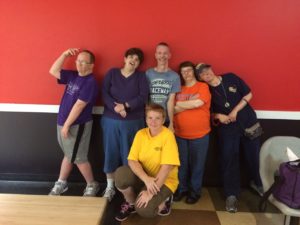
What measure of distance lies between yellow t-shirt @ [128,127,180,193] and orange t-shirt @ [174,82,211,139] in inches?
13.8

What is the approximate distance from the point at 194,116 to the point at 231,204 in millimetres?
795

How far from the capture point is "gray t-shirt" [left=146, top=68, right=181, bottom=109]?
2.38 meters

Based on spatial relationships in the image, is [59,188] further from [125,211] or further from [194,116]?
[194,116]

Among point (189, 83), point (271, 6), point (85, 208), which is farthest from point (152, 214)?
point (271, 6)

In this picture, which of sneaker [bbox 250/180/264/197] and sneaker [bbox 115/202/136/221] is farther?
sneaker [bbox 250/180/264/197]

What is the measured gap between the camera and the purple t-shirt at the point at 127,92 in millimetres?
2324

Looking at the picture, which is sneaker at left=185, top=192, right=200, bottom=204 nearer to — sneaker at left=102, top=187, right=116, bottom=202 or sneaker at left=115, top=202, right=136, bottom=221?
sneaker at left=115, top=202, right=136, bottom=221

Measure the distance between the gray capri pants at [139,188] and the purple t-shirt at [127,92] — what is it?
482 millimetres

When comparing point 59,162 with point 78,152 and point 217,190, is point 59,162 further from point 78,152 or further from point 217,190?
point 217,190

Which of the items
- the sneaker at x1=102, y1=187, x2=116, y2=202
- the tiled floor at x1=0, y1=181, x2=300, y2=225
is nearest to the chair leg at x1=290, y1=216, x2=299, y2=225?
the tiled floor at x1=0, y1=181, x2=300, y2=225

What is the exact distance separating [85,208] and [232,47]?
1756 mm

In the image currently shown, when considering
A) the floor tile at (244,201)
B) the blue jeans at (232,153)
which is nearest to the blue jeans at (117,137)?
the blue jeans at (232,153)

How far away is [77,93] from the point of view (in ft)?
7.81

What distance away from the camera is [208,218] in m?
2.25
